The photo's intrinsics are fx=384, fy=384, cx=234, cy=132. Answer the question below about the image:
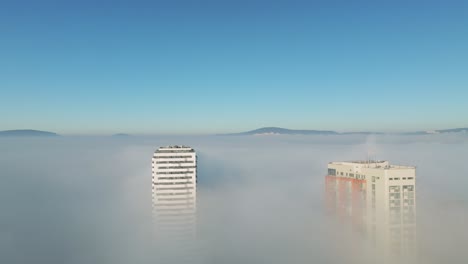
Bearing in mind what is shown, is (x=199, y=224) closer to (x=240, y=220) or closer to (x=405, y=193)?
(x=240, y=220)

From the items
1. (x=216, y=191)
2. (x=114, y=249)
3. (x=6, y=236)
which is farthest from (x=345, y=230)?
(x=6, y=236)

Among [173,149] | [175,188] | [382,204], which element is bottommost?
[382,204]

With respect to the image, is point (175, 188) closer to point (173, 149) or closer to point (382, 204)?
point (173, 149)

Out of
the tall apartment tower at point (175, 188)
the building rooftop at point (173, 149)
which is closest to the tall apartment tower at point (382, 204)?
the tall apartment tower at point (175, 188)

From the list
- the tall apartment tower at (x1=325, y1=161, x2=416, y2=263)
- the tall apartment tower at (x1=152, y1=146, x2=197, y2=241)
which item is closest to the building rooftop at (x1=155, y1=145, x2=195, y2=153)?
the tall apartment tower at (x1=152, y1=146, x2=197, y2=241)

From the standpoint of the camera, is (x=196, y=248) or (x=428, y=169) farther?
(x=428, y=169)

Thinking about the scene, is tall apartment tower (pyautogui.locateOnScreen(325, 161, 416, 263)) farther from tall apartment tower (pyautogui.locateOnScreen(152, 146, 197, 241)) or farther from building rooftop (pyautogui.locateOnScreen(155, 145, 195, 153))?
building rooftop (pyautogui.locateOnScreen(155, 145, 195, 153))

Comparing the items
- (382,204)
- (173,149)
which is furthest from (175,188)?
(382,204)
